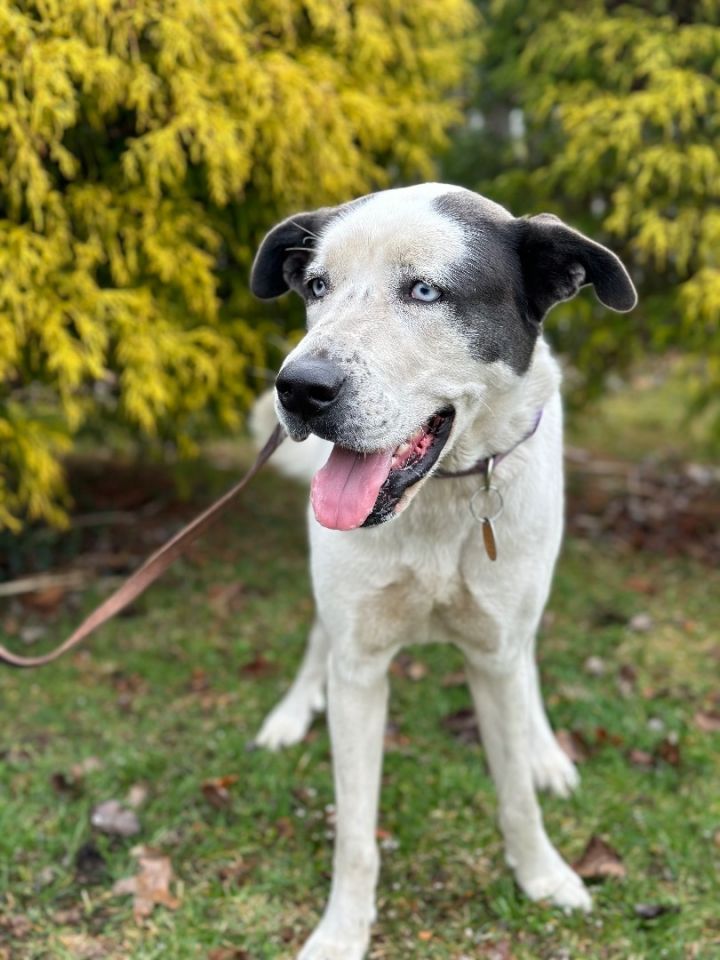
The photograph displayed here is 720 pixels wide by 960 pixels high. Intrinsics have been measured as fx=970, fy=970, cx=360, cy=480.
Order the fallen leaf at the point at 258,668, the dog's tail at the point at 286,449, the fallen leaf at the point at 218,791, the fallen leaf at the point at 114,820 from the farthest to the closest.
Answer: the fallen leaf at the point at 258,668
the dog's tail at the point at 286,449
the fallen leaf at the point at 218,791
the fallen leaf at the point at 114,820

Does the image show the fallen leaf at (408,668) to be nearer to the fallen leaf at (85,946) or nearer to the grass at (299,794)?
the grass at (299,794)

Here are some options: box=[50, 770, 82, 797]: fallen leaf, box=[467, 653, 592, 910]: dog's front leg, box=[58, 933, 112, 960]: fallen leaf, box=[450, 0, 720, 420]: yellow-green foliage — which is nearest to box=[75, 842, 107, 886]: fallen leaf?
box=[58, 933, 112, 960]: fallen leaf

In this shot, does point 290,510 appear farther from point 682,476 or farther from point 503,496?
point 503,496

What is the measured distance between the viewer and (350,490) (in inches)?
79.0

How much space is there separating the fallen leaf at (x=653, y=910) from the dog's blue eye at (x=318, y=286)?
1.85 m

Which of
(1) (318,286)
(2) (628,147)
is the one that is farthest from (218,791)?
(2) (628,147)

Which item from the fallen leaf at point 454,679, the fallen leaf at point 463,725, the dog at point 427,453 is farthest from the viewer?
the fallen leaf at point 454,679

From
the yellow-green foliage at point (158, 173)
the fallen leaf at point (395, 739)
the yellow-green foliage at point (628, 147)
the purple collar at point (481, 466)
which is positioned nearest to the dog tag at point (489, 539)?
the purple collar at point (481, 466)

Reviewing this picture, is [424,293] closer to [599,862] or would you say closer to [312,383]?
[312,383]

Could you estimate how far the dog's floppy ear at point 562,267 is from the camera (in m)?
2.10

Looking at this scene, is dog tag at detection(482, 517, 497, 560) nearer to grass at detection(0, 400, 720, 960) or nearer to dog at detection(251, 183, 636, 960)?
dog at detection(251, 183, 636, 960)

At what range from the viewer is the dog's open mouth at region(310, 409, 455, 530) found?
199cm

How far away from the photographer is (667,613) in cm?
454

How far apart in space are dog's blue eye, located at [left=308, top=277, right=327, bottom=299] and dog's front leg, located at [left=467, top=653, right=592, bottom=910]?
107 centimetres
